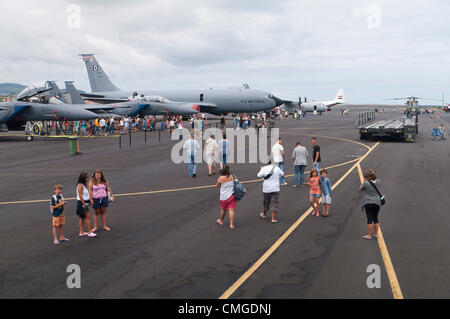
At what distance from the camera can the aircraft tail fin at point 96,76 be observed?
66562 millimetres

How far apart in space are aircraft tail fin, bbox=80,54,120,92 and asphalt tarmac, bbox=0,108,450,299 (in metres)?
53.2

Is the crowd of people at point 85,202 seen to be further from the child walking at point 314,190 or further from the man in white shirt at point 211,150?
the man in white shirt at point 211,150

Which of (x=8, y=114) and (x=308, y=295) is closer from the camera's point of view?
(x=308, y=295)

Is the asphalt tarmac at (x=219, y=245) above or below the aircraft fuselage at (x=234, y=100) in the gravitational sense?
below

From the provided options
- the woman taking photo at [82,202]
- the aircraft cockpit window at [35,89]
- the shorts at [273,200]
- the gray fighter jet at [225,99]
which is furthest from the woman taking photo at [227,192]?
the gray fighter jet at [225,99]

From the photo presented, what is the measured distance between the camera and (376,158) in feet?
74.1

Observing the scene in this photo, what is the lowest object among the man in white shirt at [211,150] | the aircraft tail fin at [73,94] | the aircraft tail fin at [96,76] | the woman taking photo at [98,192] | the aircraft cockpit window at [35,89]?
the woman taking photo at [98,192]

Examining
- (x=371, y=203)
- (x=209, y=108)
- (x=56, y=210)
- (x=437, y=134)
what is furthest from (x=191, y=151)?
(x=209, y=108)

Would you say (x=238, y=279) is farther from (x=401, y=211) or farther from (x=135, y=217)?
(x=401, y=211)

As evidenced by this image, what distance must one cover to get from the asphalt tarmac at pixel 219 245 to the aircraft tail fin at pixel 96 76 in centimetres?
5318

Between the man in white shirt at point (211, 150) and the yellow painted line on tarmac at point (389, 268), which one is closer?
the yellow painted line on tarmac at point (389, 268)
